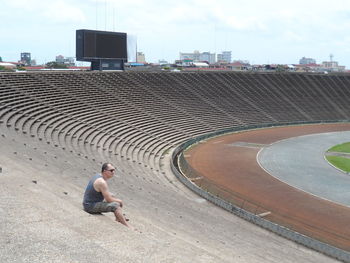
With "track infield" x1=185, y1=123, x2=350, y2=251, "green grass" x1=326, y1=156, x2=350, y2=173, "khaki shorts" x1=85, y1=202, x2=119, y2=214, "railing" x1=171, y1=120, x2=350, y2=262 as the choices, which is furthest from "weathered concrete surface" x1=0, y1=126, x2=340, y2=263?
"green grass" x1=326, y1=156, x2=350, y2=173

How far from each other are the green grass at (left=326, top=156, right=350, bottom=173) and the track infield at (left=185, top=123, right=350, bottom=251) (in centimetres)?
871

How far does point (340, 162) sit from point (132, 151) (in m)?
23.6

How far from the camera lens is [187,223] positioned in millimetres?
19172

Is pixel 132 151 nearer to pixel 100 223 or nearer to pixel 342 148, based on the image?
pixel 100 223

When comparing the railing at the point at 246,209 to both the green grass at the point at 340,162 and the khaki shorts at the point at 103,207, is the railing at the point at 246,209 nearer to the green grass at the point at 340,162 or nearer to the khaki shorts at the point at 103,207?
the khaki shorts at the point at 103,207

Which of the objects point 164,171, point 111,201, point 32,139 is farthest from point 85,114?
point 111,201

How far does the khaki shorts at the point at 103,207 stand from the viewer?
10.4m

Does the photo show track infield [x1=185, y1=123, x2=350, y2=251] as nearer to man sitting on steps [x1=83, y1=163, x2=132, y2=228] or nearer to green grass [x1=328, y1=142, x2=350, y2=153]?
green grass [x1=328, y1=142, x2=350, y2=153]

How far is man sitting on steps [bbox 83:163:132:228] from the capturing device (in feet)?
34.0

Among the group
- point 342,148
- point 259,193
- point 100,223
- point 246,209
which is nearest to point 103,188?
point 100,223

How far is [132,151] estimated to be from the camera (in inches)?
1559

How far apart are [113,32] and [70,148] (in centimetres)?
4135

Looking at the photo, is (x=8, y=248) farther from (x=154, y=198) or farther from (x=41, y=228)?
(x=154, y=198)

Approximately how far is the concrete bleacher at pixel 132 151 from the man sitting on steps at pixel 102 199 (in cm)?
28
